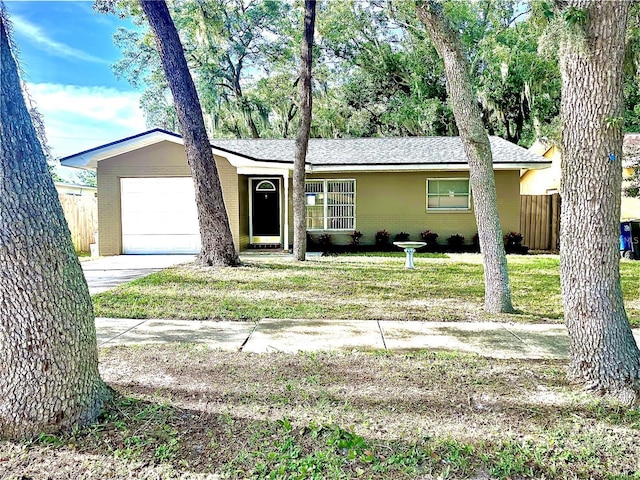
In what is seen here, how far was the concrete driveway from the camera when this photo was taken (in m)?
8.19

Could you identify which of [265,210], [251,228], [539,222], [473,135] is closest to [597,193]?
[473,135]

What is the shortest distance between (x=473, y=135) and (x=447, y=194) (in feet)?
29.4

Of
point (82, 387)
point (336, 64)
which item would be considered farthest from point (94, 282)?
point (336, 64)

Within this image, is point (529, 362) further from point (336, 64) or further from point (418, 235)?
point (336, 64)

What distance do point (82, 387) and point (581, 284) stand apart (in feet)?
10.7

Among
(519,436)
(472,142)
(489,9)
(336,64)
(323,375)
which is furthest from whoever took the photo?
(336,64)

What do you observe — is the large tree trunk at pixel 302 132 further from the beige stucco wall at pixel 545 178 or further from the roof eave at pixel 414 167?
the beige stucco wall at pixel 545 178

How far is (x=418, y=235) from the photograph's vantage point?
1407cm

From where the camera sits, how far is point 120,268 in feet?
33.2

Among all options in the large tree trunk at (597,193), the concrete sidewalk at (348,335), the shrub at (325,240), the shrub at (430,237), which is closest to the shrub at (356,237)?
the shrub at (325,240)

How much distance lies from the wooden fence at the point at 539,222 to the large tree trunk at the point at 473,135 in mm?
10015

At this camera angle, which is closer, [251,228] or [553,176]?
[251,228]

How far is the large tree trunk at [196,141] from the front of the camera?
29.3 ft

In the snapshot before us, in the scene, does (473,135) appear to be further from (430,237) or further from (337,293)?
(430,237)
